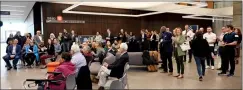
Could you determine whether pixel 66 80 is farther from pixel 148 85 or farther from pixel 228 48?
pixel 228 48

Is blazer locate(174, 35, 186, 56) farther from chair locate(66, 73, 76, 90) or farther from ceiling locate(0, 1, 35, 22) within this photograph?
ceiling locate(0, 1, 35, 22)

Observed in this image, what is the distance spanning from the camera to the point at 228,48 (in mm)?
5234

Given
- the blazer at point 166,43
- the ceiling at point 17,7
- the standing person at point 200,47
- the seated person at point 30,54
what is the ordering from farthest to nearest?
the ceiling at point 17,7 < the seated person at point 30,54 < the blazer at point 166,43 < the standing person at point 200,47

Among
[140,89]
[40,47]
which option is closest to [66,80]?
[140,89]

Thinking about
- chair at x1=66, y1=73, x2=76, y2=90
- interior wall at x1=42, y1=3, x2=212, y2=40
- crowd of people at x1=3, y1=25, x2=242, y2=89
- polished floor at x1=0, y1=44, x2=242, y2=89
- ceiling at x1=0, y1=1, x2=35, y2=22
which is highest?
ceiling at x1=0, y1=1, x2=35, y2=22

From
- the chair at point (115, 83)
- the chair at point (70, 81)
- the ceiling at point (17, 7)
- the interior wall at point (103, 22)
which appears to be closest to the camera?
the chair at point (70, 81)

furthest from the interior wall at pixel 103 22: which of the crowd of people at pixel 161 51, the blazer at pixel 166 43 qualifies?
the blazer at pixel 166 43

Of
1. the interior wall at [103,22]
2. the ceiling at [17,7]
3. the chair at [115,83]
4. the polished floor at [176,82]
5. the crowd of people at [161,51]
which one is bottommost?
the polished floor at [176,82]

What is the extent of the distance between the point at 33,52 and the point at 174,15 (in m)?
13.3

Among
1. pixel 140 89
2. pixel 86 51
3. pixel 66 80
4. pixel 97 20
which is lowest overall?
pixel 140 89

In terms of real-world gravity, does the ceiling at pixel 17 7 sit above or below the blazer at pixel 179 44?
above

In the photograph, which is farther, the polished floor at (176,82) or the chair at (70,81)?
the polished floor at (176,82)

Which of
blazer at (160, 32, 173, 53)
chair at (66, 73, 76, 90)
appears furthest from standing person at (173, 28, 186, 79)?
chair at (66, 73, 76, 90)

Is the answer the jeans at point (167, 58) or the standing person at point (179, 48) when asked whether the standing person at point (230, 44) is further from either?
the jeans at point (167, 58)
